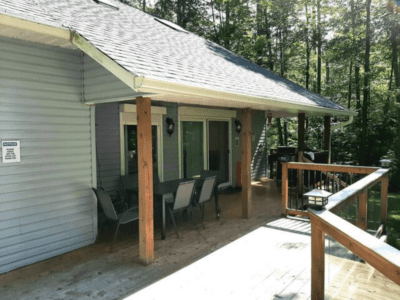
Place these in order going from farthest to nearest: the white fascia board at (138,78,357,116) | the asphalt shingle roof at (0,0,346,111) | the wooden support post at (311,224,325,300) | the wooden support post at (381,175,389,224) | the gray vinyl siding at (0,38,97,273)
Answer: the wooden support post at (381,175,389,224), the gray vinyl siding at (0,38,97,273), the asphalt shingle roof at (0,0,346,111), the white fascia board at (138,78,357,116), the wooden support post at (311,224,325,300)

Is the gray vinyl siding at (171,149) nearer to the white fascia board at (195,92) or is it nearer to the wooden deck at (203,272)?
the wooden deck at (203,272)

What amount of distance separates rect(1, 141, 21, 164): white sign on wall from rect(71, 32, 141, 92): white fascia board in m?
1.47

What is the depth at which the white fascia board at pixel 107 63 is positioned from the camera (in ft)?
10.4

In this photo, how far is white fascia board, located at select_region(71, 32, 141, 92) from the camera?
318cm

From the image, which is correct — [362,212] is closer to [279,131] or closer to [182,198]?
[182,198]

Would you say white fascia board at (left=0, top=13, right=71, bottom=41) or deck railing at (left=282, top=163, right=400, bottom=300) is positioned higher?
Answer: white fascia board at (left=0, top=13, right=71, bottom=41)

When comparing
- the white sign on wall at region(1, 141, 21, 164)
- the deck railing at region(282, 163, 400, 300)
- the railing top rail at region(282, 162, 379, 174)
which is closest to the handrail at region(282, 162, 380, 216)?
the railing top rail at region(282, 162, 379, 174)

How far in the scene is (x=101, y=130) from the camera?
568 centimetres

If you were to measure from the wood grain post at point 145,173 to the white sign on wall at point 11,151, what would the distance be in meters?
1.52

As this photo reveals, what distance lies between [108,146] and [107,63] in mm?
2657

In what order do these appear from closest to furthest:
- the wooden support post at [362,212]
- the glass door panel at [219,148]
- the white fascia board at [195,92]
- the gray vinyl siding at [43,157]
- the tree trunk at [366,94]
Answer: the white fascia board at [195,92]
the gray vinyl siding at [43,157]
the wooden support post at [362,212]
the glass door panel at [219,148]
the tree trunk at [366,94]

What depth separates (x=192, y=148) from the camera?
315 inches

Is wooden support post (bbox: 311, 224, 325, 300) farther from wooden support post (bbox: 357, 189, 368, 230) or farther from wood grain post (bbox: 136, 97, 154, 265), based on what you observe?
wood grain post (bbox: 136, 97, 154, 265)

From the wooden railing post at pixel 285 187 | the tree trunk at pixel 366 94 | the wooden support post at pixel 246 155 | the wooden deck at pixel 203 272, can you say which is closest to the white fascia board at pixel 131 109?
the wooden support post at pixel 246 155
